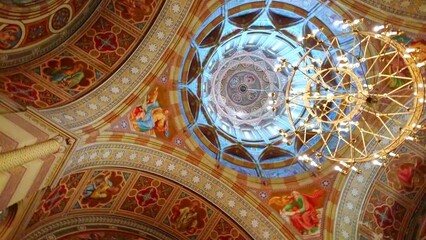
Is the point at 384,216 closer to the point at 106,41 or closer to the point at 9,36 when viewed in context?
the point at 106,41

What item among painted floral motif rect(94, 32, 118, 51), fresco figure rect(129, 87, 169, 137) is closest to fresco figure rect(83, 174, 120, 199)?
fresco figure rect(129, 87, 169, 137)

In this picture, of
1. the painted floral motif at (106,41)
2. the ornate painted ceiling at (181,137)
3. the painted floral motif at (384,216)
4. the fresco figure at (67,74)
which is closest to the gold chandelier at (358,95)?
the ornate painted ceiling at (181,137)

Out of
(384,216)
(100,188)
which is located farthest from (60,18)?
(384,216)

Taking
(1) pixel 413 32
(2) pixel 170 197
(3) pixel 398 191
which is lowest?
(2) pixel 170 197

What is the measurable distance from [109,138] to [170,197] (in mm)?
2644

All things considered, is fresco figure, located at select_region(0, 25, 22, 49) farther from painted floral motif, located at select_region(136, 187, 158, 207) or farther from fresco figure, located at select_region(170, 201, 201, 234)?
fresco figure, located at select_region(170, 201, 201, 234)

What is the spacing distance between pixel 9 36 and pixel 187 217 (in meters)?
6.66

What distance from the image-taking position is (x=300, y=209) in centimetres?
1230

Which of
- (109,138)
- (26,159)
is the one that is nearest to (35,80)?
(109,138)

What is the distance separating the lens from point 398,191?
11961 millimetres

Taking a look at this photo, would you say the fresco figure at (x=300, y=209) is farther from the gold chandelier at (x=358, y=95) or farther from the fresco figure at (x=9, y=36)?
the fresco figure at (x=9, y=36)

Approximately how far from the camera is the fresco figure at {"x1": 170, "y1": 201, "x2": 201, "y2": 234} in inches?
478

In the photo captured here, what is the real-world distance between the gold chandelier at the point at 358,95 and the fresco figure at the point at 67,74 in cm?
457

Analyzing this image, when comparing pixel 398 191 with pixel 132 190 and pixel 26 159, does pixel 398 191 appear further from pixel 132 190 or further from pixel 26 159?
pixel 26 159
